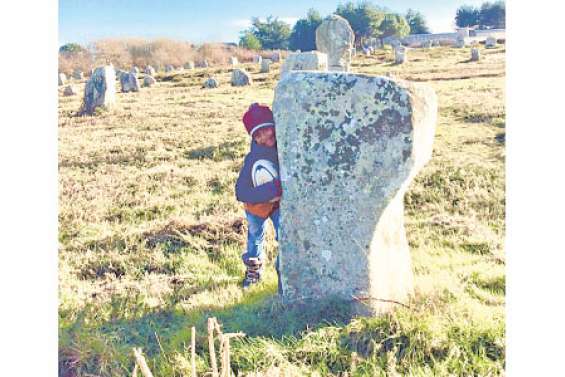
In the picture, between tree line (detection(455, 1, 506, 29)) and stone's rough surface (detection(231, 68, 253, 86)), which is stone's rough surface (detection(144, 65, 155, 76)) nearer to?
stone's rough surface (detection(231, 68, 253, 86))

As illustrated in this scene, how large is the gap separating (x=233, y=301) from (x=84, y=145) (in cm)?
607

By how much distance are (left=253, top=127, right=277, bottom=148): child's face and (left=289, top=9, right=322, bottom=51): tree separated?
12.5 metres

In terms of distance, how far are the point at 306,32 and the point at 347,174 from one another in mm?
13679

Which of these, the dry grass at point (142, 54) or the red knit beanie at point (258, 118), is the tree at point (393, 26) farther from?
the red knit beanie at point (258, 118)

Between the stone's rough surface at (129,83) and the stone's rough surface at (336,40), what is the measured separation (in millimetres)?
5880

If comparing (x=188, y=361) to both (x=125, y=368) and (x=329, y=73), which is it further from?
(x=329, y=73)

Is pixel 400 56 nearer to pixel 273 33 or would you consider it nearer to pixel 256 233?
pixel 273 33

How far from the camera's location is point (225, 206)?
5.64 metres

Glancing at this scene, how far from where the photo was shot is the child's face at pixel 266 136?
337 cm

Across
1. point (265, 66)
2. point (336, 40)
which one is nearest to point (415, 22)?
point (265, 66)

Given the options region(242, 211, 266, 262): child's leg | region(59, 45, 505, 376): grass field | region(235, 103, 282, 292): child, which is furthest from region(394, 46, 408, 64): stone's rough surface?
region(235, 103, 282, 292): child

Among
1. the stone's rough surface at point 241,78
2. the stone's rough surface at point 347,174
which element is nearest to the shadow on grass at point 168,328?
the stone's rough surface at point 347,174

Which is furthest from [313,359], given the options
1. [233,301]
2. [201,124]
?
[201,124]

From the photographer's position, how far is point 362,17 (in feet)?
57.3
